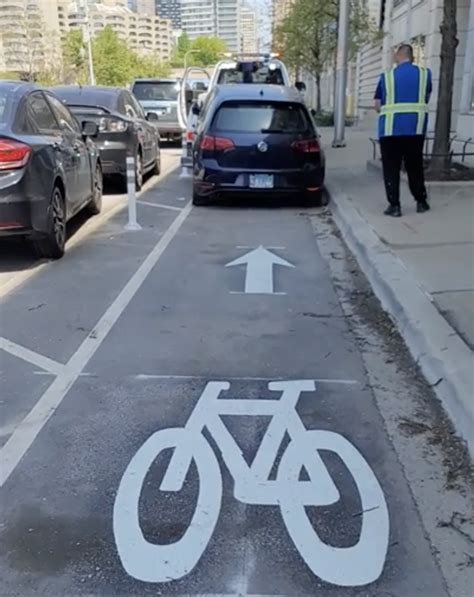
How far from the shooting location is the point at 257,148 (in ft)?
31.0

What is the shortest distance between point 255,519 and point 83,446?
3.46 feet

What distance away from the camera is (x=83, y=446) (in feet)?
11.1

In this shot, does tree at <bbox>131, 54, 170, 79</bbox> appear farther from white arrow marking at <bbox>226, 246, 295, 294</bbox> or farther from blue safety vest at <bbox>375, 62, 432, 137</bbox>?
white arrow marking at <bbox>226, 246, 295, 294</bbox>

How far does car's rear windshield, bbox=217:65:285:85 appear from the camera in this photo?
16.5m

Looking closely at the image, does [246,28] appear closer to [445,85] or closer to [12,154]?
[445,85]

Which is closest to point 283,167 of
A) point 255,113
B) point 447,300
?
point 255,113

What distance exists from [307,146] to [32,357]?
20.5ft

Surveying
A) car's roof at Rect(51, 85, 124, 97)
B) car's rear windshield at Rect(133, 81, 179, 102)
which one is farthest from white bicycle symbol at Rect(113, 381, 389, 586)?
car's rear windshield at Rect(133, 81, 179, 102)

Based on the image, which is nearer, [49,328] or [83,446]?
[83,446]

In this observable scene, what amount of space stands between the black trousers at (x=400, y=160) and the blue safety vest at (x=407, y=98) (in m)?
0.11

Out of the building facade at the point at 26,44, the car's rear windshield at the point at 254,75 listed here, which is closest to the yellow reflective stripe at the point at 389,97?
the car's rear windshield at the point at 254,75

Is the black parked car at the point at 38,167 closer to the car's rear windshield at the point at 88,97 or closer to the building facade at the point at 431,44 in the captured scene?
the car's rear windshield at the point at 88,97

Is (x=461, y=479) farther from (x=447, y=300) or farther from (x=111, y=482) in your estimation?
(x=447, y=300)

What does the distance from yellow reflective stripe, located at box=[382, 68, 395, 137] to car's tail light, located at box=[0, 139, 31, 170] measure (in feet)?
14.7
